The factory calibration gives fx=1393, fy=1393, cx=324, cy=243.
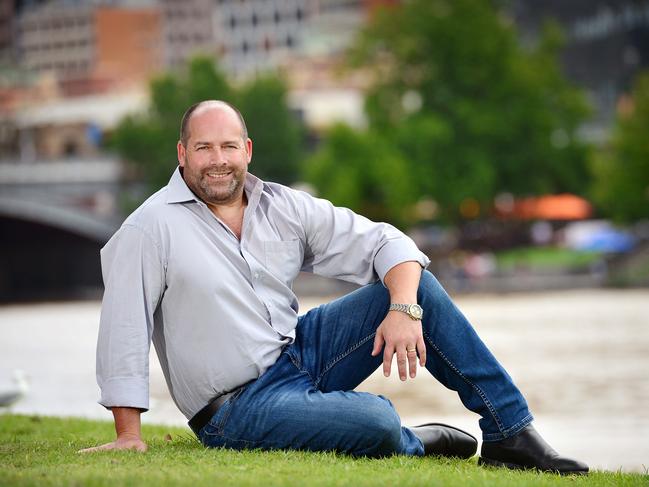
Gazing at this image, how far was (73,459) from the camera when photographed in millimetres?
4555

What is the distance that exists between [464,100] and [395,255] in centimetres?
4136

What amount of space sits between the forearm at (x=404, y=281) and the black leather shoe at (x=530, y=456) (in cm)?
61

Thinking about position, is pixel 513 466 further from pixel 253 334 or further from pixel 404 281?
pixel 253 334

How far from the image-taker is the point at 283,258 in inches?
196

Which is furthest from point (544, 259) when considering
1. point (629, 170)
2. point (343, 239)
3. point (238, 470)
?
point (238, 470)

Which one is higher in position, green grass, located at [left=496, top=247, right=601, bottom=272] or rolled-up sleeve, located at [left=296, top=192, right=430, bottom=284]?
rolled-up sleeve, located at [left=296, top=192, right=430, bottom=284]

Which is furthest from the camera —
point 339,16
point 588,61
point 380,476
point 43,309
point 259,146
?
point 339,16

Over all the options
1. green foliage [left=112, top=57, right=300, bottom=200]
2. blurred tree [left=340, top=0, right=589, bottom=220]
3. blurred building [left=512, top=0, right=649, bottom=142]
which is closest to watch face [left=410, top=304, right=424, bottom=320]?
blurred tree [left=340, top=0, right=589, bottom=220]

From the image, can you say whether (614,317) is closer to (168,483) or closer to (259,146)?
(168,483)

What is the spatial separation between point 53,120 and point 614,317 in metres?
64.0

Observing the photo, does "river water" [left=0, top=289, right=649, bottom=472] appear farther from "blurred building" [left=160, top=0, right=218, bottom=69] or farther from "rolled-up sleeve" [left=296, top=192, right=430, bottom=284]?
"blurred building" [left=160, top=0, right=218, bottom=69]

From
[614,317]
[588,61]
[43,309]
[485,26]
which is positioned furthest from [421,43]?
[588,61]

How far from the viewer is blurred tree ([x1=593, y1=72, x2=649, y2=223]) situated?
43438mm

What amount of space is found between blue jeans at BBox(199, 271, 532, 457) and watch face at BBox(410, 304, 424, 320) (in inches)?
4.2
